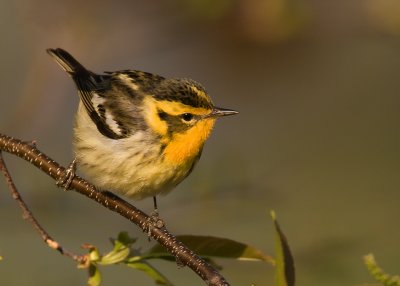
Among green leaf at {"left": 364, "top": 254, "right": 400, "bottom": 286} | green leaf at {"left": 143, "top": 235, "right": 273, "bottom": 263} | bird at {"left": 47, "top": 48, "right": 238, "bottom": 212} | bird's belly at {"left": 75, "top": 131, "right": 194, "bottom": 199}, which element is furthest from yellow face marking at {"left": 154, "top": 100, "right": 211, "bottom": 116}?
green leaf at {"left": 364, "top": 254, "right": 400, "bottom": 286}

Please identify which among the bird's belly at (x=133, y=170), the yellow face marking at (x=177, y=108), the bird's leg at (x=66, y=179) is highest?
→ the yellow face marking at (x=177, y=108)

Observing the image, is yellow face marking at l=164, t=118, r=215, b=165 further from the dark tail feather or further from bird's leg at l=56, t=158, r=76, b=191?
the dark tail feather

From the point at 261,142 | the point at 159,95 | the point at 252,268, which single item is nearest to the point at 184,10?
the point at 159,95

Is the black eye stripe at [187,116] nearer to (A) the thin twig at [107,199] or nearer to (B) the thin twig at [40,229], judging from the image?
(A) the thin twig at [107,199]

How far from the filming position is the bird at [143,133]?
439 cm

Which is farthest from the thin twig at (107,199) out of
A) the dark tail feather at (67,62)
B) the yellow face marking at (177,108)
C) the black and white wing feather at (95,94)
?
the dark tail feather at (67,62)

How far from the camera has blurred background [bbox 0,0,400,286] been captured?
5.16 m

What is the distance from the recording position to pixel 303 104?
37.5ft

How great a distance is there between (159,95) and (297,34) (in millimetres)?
2757

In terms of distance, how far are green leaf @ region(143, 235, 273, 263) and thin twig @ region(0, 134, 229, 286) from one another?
1.6 inches

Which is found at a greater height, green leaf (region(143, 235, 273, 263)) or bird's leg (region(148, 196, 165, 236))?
bird's leg (region(148, 196, 165, 236))

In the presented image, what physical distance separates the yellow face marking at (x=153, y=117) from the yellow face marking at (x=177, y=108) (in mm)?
51

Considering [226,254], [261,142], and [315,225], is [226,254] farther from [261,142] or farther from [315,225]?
[261,142]

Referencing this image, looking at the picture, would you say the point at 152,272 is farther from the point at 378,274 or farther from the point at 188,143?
the point at 188,143
